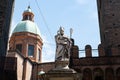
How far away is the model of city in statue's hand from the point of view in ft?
24.1

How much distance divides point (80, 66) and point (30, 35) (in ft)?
43.3

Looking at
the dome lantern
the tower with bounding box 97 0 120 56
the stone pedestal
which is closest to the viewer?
the stone pedestal

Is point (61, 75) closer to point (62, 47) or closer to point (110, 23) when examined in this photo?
point (62, 47)

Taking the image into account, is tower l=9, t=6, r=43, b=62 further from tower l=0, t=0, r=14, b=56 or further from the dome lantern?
tower l=0, t=0, r=14, b=56

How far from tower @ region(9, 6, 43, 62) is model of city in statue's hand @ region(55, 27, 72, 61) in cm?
1944

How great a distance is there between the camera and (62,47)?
7.48 metres

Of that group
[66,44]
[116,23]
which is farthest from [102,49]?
[66,44]

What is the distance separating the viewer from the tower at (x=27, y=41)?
27739 mm

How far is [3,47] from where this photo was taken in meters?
Result: 14.0

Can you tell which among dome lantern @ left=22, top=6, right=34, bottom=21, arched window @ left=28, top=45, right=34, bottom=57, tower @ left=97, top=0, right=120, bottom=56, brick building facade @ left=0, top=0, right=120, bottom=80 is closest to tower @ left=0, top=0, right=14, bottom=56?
brick building facade @ left=0, top=0, right=120, bottom=80

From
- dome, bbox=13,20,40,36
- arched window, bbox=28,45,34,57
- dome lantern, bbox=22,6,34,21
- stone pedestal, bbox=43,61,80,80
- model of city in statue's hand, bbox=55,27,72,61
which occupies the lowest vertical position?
stone pedestal, bbox=43,61,80,80

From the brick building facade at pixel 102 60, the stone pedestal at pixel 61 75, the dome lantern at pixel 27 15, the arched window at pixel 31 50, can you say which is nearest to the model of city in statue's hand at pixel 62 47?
the stone pedestal at pixel 61 75

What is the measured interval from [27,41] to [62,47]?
2116cm

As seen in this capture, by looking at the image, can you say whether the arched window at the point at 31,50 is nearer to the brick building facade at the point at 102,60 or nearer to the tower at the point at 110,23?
the brick building facade at the point at 102,60
